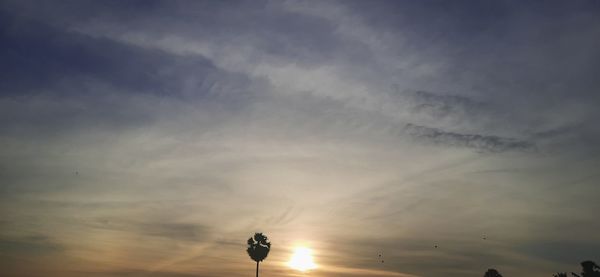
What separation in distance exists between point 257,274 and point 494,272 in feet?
157

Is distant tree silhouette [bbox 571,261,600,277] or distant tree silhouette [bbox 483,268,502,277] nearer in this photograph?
distant tree silhouette [bbox 571,261,600,277]

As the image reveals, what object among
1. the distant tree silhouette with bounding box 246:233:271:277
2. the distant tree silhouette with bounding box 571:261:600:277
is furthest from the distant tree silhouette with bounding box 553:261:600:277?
the distant tree silhouette with bounding box 246:233:271:277

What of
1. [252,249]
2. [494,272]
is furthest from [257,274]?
[494,272]

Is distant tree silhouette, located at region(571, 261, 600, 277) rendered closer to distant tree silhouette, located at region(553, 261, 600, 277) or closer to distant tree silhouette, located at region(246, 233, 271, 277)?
distant tree silhouette, located at region(553, 261, 600, 277)

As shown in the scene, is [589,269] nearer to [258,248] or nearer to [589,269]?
[589,269]

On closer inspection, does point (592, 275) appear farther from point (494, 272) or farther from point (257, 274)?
point (257, 274)

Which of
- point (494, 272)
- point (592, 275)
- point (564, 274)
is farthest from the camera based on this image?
point (494, 272)

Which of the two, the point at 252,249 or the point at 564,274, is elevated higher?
the point at 252,249

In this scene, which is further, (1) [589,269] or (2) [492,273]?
(2) [492,273]

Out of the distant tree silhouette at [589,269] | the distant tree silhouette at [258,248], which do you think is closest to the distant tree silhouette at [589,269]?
the distant tree silhouette at [589,269]

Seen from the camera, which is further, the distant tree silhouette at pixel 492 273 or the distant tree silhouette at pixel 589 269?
the distant tree silhouette at pixel 492 273

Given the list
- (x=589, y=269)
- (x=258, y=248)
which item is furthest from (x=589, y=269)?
(x=258, y=248)

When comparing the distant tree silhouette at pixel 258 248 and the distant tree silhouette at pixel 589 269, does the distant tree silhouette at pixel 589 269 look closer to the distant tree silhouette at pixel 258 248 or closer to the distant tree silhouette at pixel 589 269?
the distant tree silhouette at pixel 589 269

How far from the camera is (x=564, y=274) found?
2571 inches
